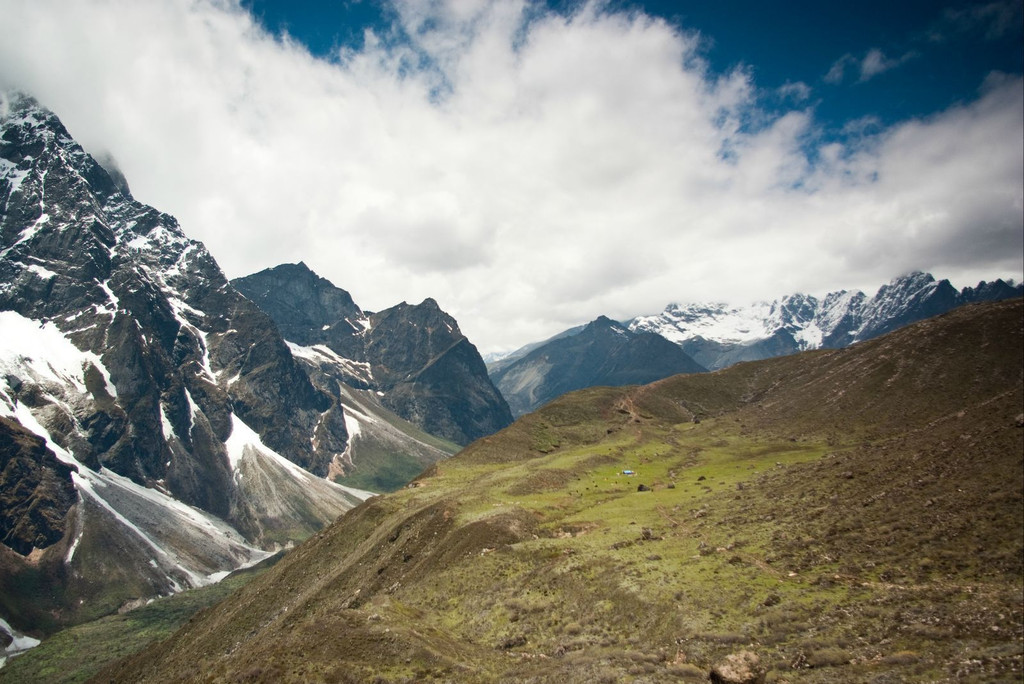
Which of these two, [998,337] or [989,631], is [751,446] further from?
[989,631]

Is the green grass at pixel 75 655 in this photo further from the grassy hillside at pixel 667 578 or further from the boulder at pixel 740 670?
the boulder at pixel 740 670

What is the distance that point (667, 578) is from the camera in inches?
1785

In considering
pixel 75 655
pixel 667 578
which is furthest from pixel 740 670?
pixel 75 655

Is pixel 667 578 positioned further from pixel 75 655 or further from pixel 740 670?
pixel 75 655

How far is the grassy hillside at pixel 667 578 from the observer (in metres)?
31.3

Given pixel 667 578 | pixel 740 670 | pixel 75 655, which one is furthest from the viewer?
pixel 75 655

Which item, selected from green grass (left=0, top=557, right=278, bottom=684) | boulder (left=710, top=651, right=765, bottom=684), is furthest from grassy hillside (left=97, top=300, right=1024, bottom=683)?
green grass (left=0, top=557, right=278, bottom=684)

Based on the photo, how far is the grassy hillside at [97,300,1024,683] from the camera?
1233 inches

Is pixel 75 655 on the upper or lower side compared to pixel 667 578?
lower

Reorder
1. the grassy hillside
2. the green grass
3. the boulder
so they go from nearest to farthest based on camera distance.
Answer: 1. the boulder
2. the grassy hillside
3. the green grass

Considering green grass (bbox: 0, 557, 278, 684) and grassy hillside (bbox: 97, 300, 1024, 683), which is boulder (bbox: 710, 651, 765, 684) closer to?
grassy hillside (bbox: 97, 300, 1024, 683)

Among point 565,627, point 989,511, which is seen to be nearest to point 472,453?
point 565,627

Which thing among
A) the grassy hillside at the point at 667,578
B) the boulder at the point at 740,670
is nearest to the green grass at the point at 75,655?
the grassy hillside at the point at 667,578

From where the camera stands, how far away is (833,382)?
532 ft
